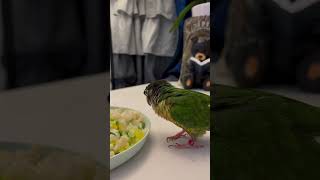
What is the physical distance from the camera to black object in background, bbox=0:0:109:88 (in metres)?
0.12

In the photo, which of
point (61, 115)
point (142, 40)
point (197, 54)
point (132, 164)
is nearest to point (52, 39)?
point (61, 115)

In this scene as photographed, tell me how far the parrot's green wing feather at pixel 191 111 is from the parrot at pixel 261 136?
13cm

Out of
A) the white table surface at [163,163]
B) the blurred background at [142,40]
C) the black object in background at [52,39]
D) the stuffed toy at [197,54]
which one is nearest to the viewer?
the black object in background at [52,39]

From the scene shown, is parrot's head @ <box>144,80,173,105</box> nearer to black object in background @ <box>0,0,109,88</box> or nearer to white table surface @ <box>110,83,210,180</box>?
white table surface @ <box>110,83,210,180</box>

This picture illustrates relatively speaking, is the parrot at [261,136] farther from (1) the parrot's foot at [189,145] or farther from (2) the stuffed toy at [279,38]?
(1) the parrot's foot at [189,145]

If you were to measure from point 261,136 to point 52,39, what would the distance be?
0.11 m

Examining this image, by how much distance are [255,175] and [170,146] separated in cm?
17

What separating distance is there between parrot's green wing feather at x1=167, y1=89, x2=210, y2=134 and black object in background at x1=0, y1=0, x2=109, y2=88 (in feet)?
0.44

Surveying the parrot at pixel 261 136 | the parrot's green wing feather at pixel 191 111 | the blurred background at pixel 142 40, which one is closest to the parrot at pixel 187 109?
the parrot's green wing feather at pixel 191 111

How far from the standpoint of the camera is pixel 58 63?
133 millimetres

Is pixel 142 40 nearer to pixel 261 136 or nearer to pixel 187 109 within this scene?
pixel 187 109

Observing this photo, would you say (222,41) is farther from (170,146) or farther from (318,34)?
(170,146)

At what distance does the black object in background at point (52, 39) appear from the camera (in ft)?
0.39

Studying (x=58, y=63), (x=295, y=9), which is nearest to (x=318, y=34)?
(x=295, y=9)
